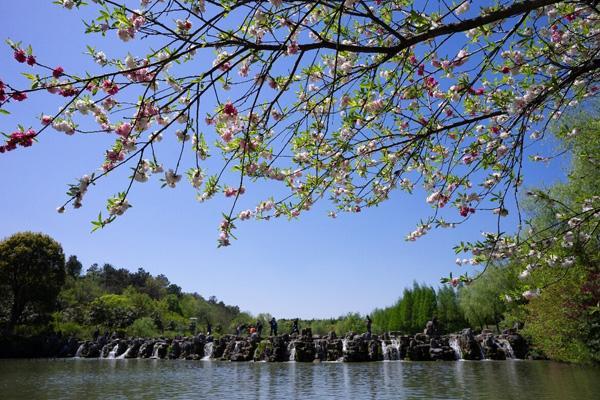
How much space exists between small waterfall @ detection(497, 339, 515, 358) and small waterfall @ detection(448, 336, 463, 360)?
2.22 metres

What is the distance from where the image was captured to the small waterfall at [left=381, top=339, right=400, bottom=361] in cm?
2461

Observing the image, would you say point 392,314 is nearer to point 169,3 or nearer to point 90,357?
point 90,357

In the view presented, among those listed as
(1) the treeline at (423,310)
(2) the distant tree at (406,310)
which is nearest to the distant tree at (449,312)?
(1) the treeline at (423,310)

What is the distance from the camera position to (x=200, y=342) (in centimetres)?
3120

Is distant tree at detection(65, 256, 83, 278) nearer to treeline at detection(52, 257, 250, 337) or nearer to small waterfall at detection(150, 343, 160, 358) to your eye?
treeline at detection(52, 257, 250, 337)

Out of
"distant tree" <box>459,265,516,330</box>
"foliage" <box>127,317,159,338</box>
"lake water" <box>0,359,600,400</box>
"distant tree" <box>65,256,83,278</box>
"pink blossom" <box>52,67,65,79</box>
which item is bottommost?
"lake water" <box>0,359,600,400</box>

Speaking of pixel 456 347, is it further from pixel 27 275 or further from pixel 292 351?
pixel 27 275

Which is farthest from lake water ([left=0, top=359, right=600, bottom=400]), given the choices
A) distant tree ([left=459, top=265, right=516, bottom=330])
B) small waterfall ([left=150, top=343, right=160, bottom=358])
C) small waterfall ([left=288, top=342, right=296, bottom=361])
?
small waterfall ([left=150, top=343, right=160, bottom=358])

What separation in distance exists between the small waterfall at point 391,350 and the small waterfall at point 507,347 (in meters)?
5.55

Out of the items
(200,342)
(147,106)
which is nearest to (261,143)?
(147,106)

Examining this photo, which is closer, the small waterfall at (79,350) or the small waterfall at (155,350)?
the small waterfall at (155,350)

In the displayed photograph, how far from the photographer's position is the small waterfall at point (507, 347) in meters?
23.3

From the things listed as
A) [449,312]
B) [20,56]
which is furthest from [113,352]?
[20,56]

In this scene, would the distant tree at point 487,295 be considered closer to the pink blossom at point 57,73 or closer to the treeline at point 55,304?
the treeline at point 55,304
